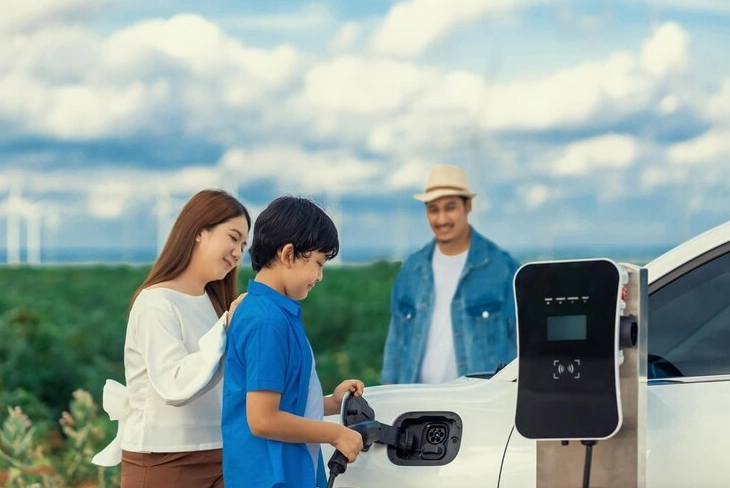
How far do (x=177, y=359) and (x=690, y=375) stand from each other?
1.46m

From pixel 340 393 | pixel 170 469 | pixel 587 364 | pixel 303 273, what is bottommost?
pixel 170 469

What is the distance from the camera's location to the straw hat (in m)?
6.48

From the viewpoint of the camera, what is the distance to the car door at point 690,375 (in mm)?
3553

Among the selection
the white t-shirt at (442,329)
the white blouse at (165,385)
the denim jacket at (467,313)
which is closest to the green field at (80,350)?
the denim jacket at (467,313)

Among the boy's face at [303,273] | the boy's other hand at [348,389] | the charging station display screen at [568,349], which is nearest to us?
the charging station display screen at [568,349]

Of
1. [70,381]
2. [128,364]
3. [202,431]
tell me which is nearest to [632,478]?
[202,431]

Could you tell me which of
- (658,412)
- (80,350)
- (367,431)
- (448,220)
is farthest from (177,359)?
(80,350)

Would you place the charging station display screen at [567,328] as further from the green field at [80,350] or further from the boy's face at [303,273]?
the green field at [80,350]

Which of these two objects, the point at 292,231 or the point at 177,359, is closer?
the point at 292,231

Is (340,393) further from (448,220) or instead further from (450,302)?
(448,220)

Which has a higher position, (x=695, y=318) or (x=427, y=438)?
(x=695, y=318)

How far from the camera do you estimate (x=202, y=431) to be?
13.3ft

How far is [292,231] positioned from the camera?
354 cm

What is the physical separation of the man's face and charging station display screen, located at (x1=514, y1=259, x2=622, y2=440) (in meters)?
2.90
